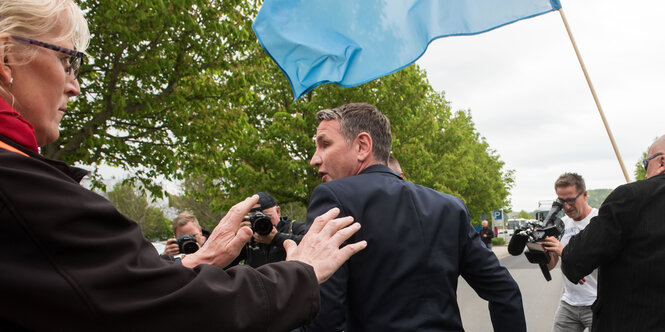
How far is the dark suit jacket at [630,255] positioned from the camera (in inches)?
109

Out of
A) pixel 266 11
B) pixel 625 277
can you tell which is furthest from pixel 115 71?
pixel 625 277

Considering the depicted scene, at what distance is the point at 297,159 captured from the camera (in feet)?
50.9

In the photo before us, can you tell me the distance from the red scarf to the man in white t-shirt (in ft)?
14.8

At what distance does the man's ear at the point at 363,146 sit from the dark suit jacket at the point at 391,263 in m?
0.20

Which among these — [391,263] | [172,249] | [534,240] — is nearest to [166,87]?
[172,249]

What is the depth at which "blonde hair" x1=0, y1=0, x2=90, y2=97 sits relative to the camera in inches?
46.8

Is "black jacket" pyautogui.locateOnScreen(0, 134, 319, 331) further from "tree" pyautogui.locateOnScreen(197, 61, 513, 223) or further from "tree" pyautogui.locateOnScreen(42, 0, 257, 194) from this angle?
"tree" pyautogui.locateOnScreen(197, 61, 513, 223)

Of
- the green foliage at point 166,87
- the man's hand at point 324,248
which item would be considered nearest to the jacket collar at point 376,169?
the man's hand at point 324,248

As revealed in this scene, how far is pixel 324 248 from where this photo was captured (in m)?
1.40

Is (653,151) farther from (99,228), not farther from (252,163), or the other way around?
(252,163)

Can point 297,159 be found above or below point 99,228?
above

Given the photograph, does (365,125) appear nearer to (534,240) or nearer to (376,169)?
(376,169)

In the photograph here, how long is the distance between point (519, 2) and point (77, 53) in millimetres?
3049

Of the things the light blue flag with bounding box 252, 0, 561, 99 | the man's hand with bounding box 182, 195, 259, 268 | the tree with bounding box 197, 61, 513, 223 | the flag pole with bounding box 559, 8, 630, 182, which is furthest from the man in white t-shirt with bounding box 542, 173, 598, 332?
the tree with bounding box 197, 61, 513, 223
